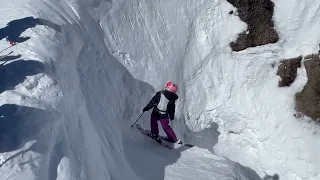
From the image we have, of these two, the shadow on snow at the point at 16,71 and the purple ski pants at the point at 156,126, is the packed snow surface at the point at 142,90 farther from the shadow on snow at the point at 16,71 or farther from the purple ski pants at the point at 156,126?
the purple ski pants at the point at 156,126

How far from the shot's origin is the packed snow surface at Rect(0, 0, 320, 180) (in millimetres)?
7719

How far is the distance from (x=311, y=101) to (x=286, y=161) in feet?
8.62

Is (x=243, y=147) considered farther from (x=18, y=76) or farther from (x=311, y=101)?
(x=18, y=76)

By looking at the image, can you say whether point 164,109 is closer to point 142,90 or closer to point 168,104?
point 168,104

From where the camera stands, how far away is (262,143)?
17562 millimetres

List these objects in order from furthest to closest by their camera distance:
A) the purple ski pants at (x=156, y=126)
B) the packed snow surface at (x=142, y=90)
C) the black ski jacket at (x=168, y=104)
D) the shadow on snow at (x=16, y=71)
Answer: the purple ski pants at (x=156, y=126) → the black ski jacket at (x=168, y=104) → the shadow on snow at (x=16, y=71) → the packed snow surface at (x=142, y=90)

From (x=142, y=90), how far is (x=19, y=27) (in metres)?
6.64

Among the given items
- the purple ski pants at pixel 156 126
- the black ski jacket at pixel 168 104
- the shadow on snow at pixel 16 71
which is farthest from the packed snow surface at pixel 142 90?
the black ski jacket at pixel 168 104

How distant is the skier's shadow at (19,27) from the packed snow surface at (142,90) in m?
0.03

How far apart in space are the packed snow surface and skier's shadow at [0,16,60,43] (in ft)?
0.11

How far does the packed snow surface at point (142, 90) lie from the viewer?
7719mm

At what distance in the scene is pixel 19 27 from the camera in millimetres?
9766

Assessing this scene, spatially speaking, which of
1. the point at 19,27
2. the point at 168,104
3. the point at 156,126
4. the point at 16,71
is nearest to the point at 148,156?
the point at 156,126

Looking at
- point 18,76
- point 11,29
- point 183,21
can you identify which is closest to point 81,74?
point 11,29
